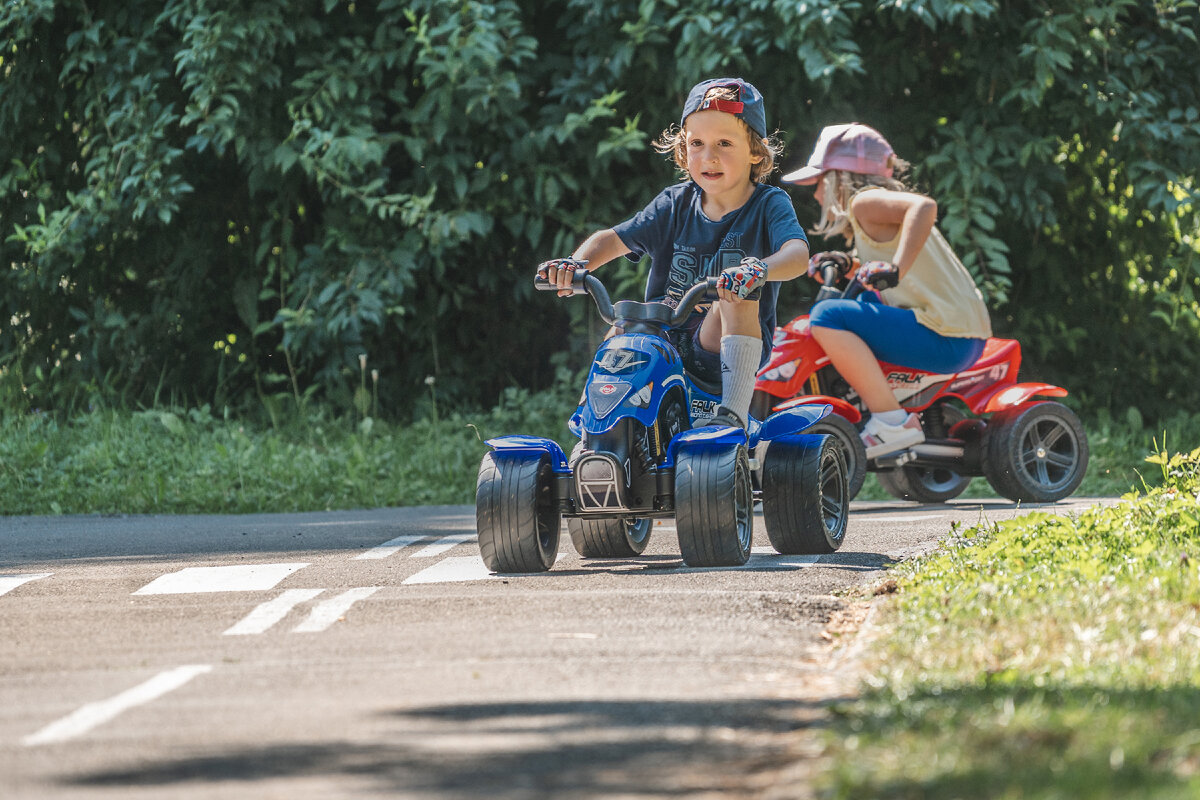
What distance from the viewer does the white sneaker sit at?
359 inches

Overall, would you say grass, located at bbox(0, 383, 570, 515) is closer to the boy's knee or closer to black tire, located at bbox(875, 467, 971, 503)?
the boy's knee

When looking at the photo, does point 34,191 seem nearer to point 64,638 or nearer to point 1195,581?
point 64,638

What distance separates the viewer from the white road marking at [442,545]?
7.35 meters

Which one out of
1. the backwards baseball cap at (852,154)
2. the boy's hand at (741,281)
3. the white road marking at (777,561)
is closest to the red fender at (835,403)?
the backwards baseball cap at (852,154)

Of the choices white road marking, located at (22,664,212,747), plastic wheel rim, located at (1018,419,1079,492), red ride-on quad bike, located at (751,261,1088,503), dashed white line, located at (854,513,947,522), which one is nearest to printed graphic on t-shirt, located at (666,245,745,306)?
dashed white line, located at (854,513,947,522)

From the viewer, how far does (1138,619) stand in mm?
→ 4395

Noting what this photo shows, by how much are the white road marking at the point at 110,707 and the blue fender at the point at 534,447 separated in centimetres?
200

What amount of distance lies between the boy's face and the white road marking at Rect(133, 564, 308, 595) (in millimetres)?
2276

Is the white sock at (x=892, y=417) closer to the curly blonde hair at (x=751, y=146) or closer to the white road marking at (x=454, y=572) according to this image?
the curly blonde hair at (x=751, y=146)

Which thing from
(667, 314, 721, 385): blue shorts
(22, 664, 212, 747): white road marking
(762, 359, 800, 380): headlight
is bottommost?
(22, 664, 212, 747): white road marking

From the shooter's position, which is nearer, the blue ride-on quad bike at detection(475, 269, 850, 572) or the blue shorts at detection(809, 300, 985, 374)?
the blue ride-on quad bike at detection(475, 269, 850, 572)

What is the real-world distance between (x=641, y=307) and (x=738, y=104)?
3.24 feet

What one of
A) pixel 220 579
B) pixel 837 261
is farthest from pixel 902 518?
pixel 220 579

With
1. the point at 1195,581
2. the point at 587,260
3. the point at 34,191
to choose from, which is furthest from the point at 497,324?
the point at 1195,581
